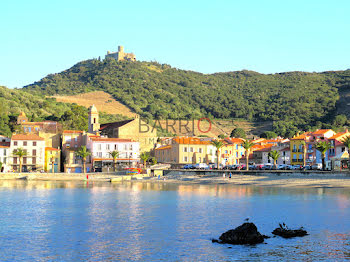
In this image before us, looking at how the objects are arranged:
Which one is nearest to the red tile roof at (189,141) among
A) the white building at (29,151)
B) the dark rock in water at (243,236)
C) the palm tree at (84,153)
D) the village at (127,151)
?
the village at (127,151)

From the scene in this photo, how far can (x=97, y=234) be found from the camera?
33312 mm

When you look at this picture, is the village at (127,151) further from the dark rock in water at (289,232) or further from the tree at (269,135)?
the dark rock in water at (289,232)

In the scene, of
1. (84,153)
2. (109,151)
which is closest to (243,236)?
(84,153)

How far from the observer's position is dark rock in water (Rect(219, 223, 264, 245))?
1152 inches

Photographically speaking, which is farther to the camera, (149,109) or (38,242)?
(149,109)

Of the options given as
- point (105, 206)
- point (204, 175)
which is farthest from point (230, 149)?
point (105, 206)

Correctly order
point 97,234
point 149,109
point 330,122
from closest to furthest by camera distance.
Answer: point 97,234, point 330,122, point 149,109

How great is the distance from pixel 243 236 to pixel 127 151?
7684cm

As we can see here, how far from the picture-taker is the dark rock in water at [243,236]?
29.3 metres

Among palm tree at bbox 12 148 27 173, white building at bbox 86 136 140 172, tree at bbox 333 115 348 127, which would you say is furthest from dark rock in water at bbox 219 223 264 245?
tree at bbox 333 115 348 127

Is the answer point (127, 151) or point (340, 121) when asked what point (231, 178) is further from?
point (340, 121)

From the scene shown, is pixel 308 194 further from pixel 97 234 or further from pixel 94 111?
pixel 94 111

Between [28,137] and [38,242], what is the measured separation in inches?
2927

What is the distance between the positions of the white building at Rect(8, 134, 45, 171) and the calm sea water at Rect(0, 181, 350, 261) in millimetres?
42913
